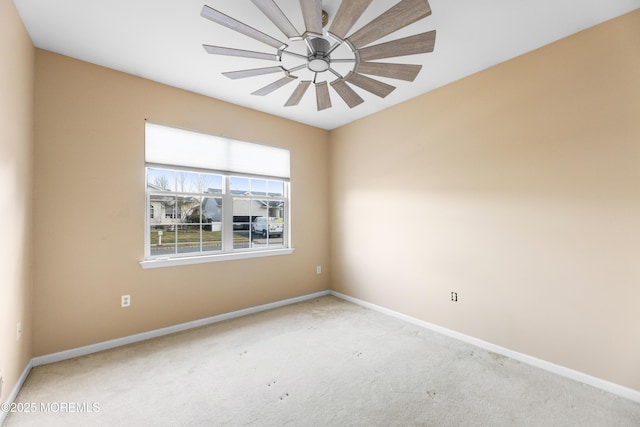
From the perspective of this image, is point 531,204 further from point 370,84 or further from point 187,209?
point 187,209

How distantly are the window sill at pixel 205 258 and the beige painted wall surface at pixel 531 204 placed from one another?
5.03ft

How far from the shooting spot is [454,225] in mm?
3002

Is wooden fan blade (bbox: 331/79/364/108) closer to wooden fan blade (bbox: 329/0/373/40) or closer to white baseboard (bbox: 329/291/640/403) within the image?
wooden fan blade (bbox: 329/0/373/40)

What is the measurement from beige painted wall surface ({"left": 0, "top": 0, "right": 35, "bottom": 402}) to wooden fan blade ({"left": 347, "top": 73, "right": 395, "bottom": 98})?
7.46 ft

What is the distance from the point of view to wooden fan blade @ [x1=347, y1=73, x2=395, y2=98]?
81.4 inches

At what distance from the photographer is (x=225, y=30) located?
2195mm

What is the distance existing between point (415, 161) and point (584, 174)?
154cm

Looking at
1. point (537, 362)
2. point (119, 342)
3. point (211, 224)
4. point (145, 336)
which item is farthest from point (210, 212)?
point (537, 362)

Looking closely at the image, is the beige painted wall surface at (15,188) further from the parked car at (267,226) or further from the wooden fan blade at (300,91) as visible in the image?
the parked car at (267,226)

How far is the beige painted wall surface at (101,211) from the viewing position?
2.46 metres

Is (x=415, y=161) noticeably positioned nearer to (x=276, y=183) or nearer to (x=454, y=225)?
(x=454, y=225)

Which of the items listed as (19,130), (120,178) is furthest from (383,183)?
(19,130)

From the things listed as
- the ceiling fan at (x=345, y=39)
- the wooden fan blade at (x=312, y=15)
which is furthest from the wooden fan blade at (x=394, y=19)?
the wooden fan blade at (x=312, y=15)

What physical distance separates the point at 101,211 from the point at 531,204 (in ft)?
13.2
